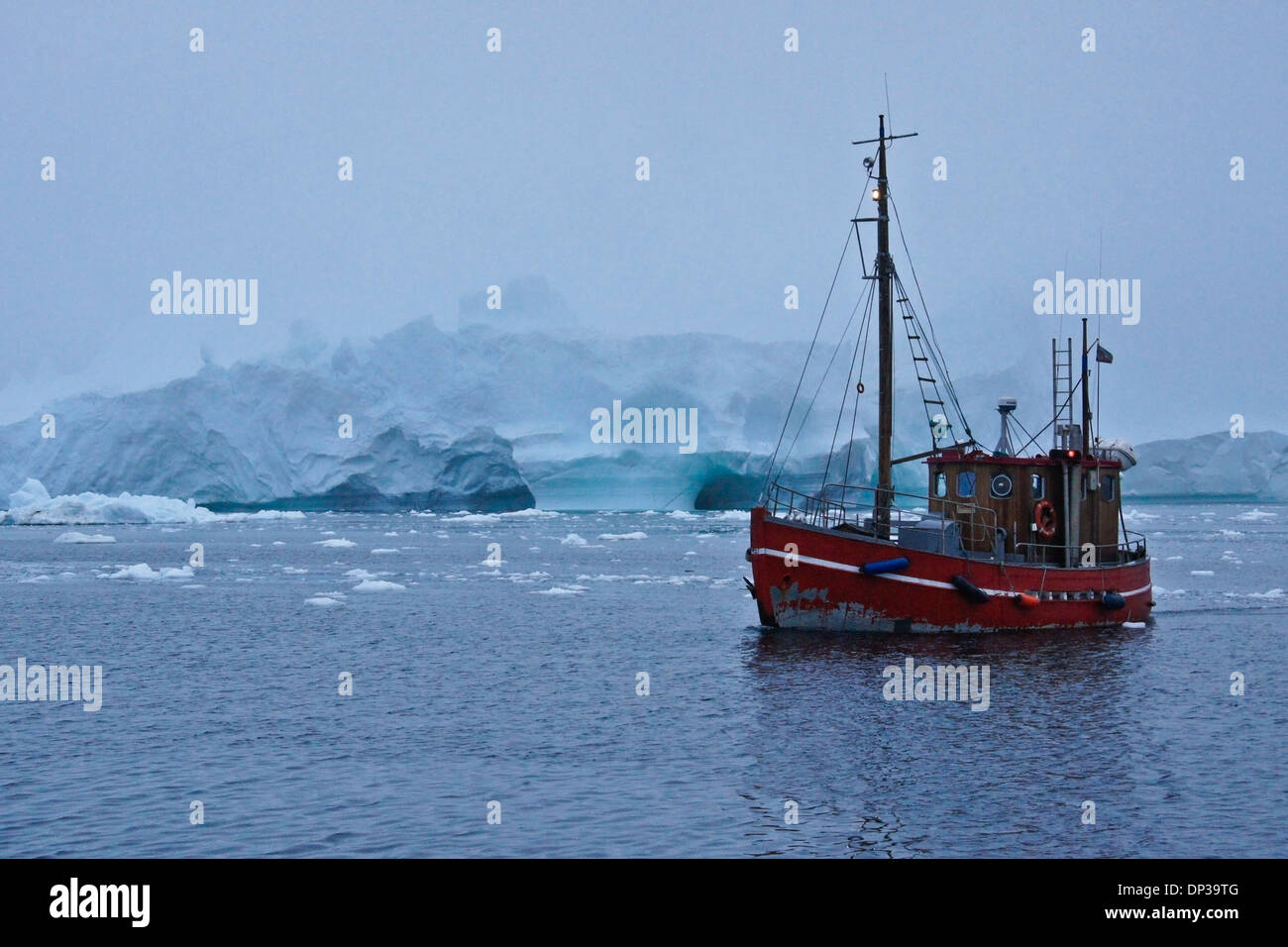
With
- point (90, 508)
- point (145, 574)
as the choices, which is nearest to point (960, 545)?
point (145, 574)

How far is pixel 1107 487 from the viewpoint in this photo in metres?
30.5

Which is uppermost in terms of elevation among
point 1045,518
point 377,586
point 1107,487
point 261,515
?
point 1107,487

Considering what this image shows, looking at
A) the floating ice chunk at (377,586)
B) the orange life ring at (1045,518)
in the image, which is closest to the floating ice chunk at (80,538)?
the floating ice chunk at (377,586)

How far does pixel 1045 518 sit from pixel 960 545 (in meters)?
3.28

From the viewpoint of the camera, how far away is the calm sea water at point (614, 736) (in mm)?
12492

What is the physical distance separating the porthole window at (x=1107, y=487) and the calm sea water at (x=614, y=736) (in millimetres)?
3338

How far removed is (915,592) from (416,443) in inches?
2377

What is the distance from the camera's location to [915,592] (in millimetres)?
25891

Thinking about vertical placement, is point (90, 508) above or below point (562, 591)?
above

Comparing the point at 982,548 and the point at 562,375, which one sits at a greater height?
the point at 562,375

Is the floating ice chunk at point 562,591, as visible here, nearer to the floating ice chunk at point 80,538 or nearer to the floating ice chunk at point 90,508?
Result: the floating ice chunk at point 80,538

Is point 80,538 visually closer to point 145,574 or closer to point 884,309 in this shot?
point 145,574
